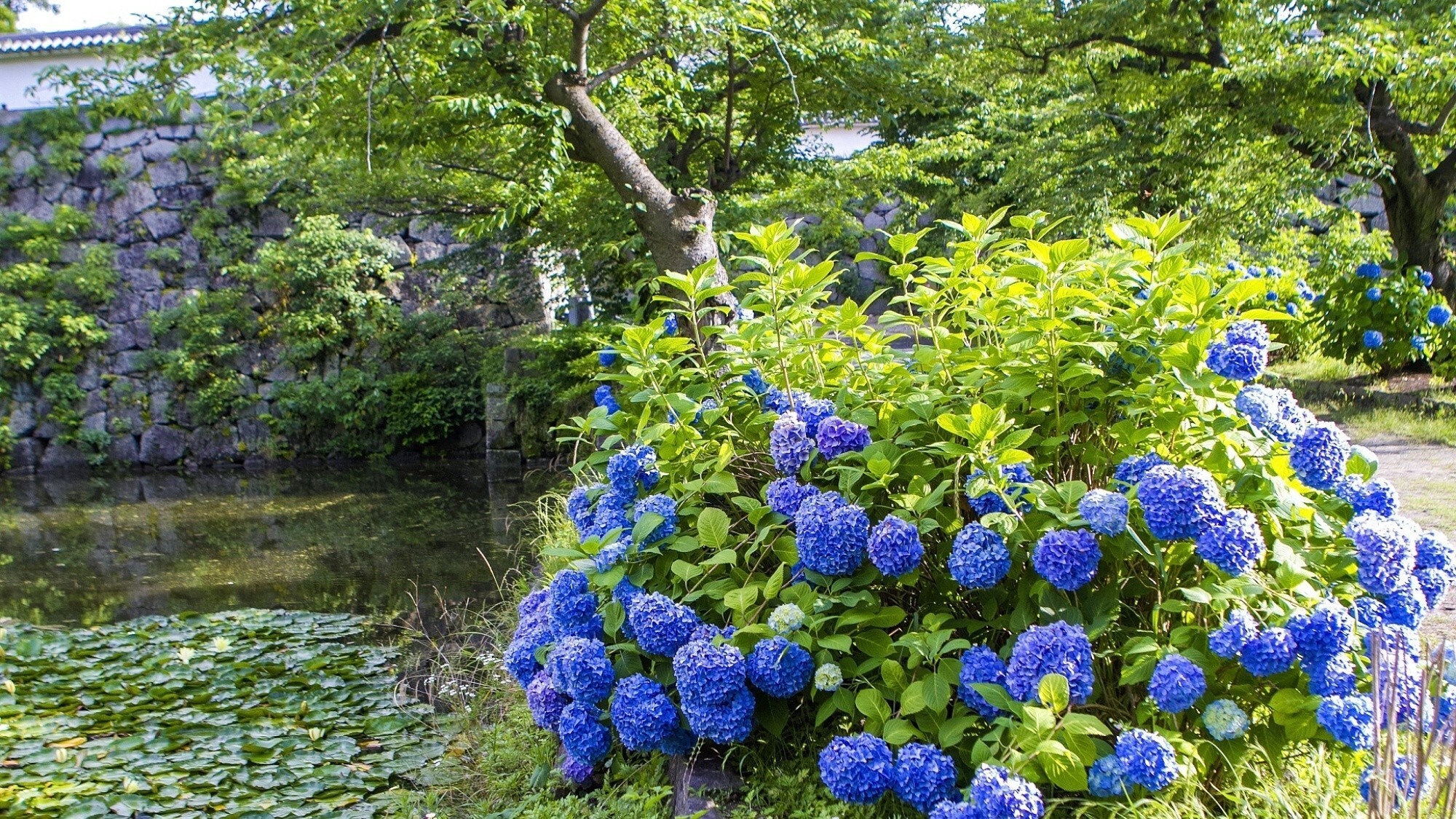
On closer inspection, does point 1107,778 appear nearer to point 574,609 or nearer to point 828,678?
point 828,678

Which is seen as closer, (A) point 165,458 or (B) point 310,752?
(B) point 310,752

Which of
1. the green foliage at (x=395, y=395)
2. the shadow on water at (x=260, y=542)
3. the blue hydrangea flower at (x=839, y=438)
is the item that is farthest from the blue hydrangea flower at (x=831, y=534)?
the green foliage at (x=395, y=395)

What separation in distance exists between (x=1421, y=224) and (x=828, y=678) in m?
6.25

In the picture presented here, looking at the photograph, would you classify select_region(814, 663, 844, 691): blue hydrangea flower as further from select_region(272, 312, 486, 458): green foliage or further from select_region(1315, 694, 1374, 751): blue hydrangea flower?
select_region(272, 312, 486, 458): green foliage

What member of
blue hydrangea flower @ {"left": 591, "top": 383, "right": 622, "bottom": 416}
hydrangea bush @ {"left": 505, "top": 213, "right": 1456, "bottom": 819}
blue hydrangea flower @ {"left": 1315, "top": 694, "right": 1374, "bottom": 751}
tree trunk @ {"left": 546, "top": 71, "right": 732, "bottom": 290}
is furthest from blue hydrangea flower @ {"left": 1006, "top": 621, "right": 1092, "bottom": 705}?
tree trunk @ {"left": 546, "top": 71, "right": 732, "bottom": 290}

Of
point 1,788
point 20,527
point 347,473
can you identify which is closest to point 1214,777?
point 1,788

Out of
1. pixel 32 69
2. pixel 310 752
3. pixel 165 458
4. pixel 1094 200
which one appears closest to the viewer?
pixel 310 752

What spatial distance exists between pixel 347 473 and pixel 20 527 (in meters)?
2.83

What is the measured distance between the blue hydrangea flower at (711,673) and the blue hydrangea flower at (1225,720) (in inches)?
30.4

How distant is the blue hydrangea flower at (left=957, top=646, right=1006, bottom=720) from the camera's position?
1.70 m

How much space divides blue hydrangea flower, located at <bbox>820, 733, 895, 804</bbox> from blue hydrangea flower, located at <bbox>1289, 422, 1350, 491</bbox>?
86 cm

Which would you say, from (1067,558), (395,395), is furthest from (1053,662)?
(395,395)

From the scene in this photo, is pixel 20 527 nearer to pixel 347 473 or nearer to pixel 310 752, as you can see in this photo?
pixel 347 473

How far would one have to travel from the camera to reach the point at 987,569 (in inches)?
66.2
